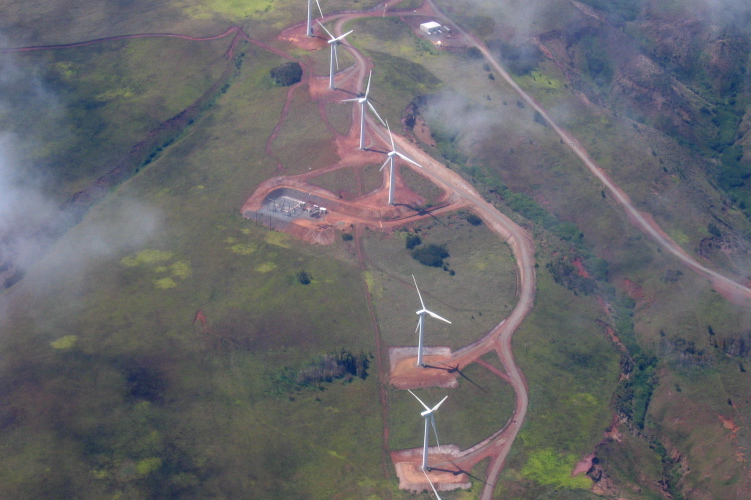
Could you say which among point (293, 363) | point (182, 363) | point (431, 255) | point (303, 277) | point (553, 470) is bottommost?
point (553, 470)

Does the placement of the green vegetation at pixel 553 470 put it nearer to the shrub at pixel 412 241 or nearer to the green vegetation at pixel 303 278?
the shrub at pixel 412 241

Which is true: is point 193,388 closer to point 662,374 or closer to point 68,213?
point 68,213

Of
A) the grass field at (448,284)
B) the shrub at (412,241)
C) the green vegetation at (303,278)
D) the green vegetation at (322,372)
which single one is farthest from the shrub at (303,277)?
the shrub at (412,241)

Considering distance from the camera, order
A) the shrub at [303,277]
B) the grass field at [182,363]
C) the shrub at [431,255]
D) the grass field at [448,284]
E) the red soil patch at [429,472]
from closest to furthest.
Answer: the grass field at [182,363] → the red soil patch at [429,472] → the grass field at [448,284] → the shrub at [303,277] → the shrub at [431,255]

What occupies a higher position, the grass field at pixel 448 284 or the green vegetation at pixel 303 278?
the green vegetation at pixel 303 278

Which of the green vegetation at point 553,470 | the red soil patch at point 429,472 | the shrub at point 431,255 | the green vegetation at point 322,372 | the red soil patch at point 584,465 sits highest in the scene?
the shrub at point 431,255

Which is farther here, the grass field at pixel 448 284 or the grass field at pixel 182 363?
the grass field at pixel 448 284

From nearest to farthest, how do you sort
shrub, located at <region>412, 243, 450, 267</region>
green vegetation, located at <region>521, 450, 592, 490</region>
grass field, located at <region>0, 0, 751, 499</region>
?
grass field, located at <region>0, 0, 751, 499</region> → green vegetation, located at <region>521, 450, 592, 490</region> → shrub, located at <region>412, 243, 450, 267</region>

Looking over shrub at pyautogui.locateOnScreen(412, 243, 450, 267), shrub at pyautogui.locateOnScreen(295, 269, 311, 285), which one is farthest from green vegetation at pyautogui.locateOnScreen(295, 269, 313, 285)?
shrub at pyautogui.locateOnScreen(412, 243, 450, 267)

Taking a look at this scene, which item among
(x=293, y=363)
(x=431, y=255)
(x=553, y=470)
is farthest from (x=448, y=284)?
(x=553, y=470)

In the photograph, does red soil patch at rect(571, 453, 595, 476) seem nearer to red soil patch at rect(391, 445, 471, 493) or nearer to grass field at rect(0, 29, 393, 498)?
red soil patch at rect(391, 445, 471, 493)

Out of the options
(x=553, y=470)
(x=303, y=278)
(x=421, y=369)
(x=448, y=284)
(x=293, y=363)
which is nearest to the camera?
(x=553, y=470)

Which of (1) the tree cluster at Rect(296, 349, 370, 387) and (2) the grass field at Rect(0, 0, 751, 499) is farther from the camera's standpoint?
(1) the tree cluster at Rect(296, 349, 370, 387)

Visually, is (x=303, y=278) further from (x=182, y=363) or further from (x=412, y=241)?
(x=182, y=363)
